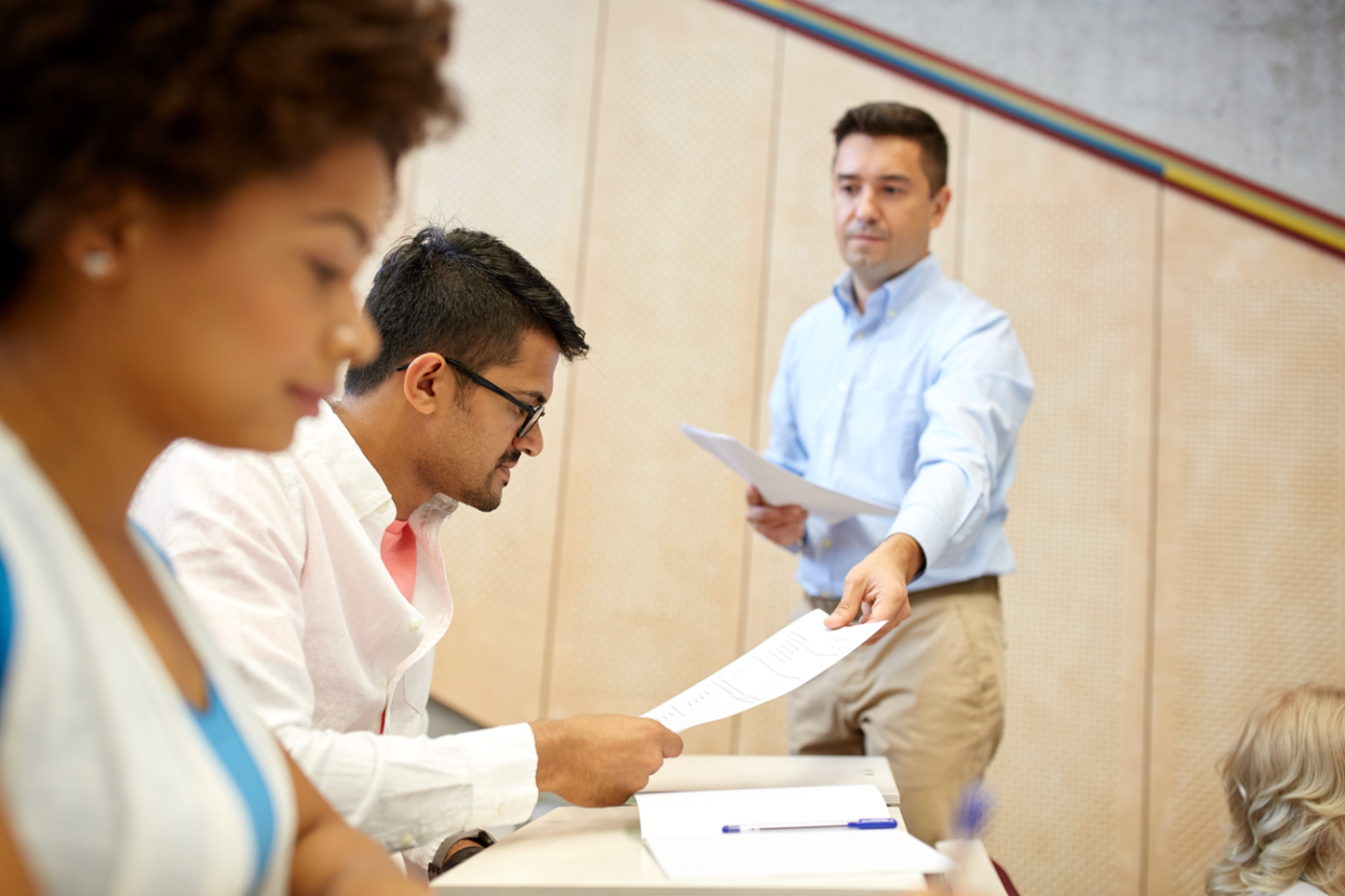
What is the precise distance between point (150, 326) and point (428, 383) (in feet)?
2.67

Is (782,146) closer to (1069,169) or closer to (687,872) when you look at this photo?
(1069,169)

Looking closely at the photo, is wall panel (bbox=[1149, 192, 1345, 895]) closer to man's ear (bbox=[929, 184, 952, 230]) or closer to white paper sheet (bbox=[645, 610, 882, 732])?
man's ear (bbox=[929, 184, 952, 230])

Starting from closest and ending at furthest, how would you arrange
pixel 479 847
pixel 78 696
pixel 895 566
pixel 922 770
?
pixel 78 696 → pixel 479 847 → pixel 895 566 → pixel 922 770

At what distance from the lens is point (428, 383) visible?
1.35 m

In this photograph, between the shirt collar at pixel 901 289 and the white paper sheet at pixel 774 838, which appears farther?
the shirt collar at pixel 901 289

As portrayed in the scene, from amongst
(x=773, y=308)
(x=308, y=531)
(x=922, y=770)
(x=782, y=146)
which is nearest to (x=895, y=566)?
(x=922, y=770)

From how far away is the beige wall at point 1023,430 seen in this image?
9.79 ft

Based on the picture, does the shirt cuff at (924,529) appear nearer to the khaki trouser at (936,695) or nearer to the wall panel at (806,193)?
the khaki trouser at (936,695)

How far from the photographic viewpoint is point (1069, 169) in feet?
10.3

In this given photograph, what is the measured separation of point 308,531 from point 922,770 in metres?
1.24

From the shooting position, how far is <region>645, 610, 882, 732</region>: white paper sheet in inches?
45.4

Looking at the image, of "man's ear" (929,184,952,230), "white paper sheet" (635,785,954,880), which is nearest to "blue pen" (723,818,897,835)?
"white paper sheet" (635,785,954,880)

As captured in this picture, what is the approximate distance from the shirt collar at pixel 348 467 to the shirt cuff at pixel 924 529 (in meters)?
A: 0.77

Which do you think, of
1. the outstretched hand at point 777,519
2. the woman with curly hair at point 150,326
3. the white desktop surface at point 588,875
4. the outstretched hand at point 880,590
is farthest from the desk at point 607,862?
the outstretched hand at point 777,519
